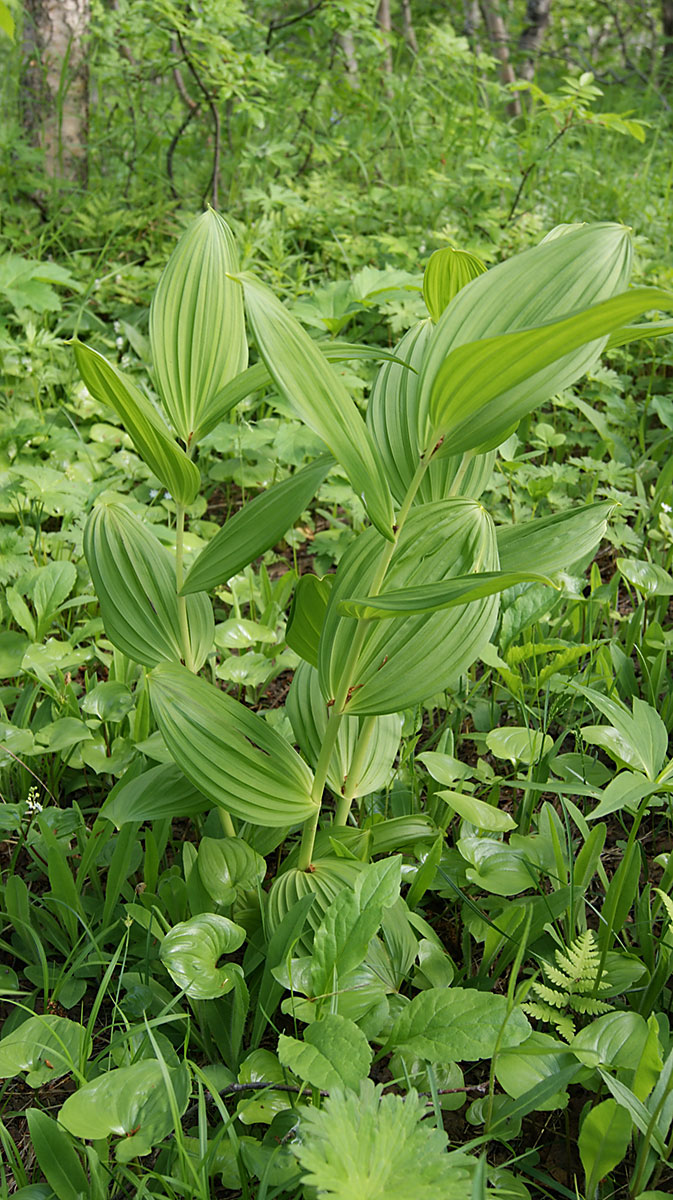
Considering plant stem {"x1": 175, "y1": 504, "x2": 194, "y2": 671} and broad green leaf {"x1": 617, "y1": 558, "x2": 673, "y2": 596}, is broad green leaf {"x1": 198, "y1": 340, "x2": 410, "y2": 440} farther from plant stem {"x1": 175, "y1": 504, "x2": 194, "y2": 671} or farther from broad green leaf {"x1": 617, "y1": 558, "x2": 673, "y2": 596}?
broad green leaf {"x1": 617, "y1": 558, "x2": 673, "y2": 596}

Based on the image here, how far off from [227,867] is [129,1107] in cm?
34

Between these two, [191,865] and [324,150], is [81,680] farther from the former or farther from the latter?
[324,150]

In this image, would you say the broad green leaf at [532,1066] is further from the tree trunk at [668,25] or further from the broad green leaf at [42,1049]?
the tree trunk at [668,25]

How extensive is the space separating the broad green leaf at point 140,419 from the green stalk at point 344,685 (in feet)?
0.97

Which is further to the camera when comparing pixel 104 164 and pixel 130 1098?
pixel 104 164

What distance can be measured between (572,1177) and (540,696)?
89 centimetres

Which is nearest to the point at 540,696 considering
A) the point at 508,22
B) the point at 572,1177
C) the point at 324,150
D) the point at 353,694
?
the point at 353,694

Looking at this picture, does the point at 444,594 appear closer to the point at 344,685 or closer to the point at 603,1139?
the point at 344,685

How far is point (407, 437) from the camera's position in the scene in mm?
1089

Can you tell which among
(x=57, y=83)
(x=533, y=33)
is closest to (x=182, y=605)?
(x=57, y=83)

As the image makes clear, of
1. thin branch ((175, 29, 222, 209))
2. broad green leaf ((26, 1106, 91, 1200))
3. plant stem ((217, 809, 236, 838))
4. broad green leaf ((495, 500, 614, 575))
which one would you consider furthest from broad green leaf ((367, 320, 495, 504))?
thin branch ((175, 29, 222, 209))

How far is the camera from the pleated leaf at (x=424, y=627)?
102 centimetres

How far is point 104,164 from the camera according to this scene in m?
4.19

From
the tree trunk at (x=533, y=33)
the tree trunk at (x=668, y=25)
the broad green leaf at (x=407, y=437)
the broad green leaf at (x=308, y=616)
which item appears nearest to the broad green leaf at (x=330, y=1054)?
the broad green leaf at (x=308, y=616)
